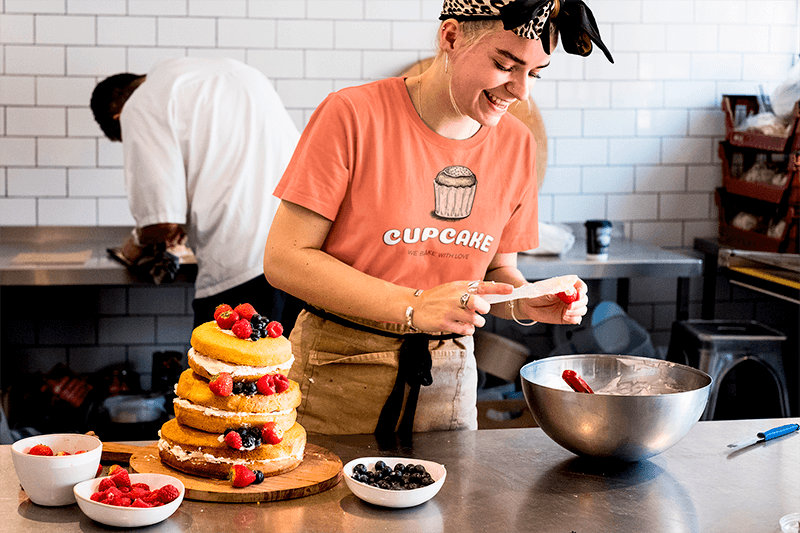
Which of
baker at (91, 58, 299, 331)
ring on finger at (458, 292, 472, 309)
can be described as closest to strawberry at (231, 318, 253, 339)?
ring on finger at (458, 292, 472, 309)

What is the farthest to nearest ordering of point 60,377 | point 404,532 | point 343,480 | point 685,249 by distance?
point 685,249
point 60,377
point 343,480
point 404,532

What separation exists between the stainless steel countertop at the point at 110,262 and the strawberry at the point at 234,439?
2.03 metres

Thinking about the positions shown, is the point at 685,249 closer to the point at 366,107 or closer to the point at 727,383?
the point at 727,383

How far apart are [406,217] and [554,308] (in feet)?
1.16

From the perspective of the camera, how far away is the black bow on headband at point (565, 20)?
1.47 m

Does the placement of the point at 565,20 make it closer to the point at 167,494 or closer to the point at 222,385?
the point at 222,385

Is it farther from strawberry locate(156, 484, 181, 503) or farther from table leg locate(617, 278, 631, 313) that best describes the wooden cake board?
table leg locate(617, 278, 631, 313)

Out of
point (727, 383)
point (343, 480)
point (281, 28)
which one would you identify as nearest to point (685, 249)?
point (727, 383)

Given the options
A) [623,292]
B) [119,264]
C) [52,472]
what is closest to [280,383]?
[52,472]

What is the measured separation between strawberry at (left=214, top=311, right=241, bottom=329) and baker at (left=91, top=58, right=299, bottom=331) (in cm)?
153

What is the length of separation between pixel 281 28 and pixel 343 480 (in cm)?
300

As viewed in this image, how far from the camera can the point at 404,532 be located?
1232mm

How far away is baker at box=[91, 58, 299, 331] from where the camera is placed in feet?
9.53

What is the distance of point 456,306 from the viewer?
1.45 metres
